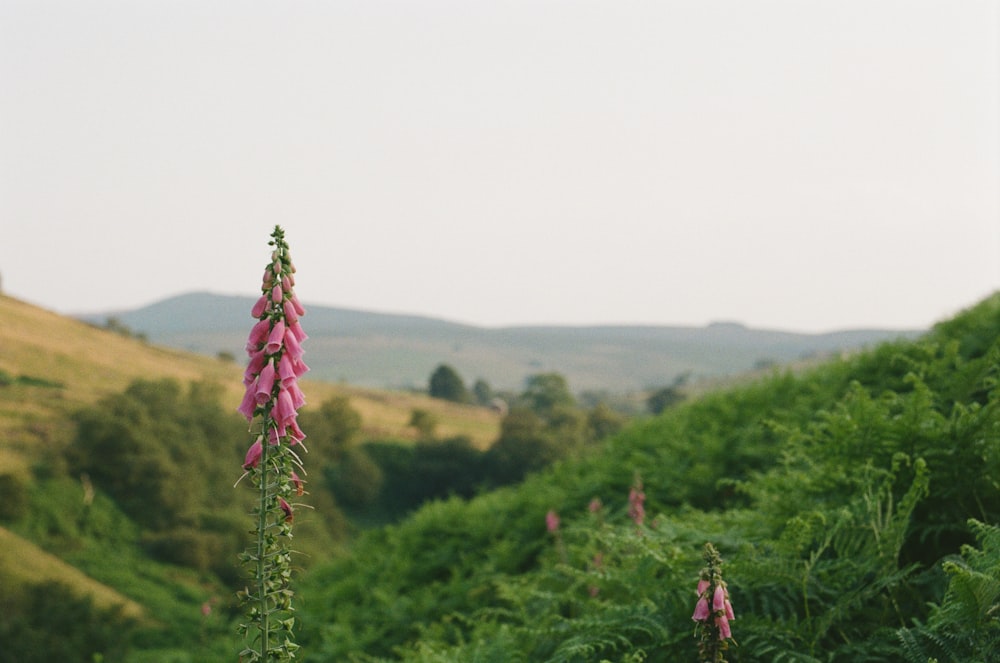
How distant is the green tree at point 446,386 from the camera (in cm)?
11994

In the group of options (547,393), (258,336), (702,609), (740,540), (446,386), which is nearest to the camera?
(258,336)

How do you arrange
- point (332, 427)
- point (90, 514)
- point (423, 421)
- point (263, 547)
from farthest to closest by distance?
1. point (423, 421)
2. point (332, 427)
3. point (90, 514)
4. point (263, 547)

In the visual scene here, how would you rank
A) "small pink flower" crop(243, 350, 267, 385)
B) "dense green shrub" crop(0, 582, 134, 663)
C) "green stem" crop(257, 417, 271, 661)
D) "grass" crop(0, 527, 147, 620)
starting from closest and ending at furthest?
"green stem" crop(257, 417, 271, 661) < "small pink flower" crop(243, 350, 267, 385) < "dense green shrub" crop(0, 582, 134, 663) < "grass" crop(0, 527, 147, 620)

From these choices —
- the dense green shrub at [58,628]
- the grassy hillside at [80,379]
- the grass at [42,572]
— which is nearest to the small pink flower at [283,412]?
the dense green shrub at [58,628]

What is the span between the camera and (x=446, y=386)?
120688mm

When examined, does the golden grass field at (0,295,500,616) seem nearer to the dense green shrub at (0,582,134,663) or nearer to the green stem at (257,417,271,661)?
the dense green shrub at (0,582,134,663)

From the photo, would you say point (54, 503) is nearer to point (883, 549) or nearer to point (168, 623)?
point (168, 623)

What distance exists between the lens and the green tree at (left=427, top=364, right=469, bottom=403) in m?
120

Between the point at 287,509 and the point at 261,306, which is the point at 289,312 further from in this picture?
the point at 287,509

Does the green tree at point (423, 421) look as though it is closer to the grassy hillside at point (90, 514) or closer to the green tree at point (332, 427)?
the grassy hillside at point (90, 514)

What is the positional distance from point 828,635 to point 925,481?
927 mm

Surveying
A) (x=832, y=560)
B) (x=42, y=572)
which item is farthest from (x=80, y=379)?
(x=832, y=560)

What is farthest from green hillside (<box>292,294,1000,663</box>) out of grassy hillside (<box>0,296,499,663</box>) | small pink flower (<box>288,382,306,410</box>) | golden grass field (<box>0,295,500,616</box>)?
golden grass field (<box>0,295,500,616</box>)

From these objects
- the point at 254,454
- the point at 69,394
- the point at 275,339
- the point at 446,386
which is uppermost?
the point at 275,339
